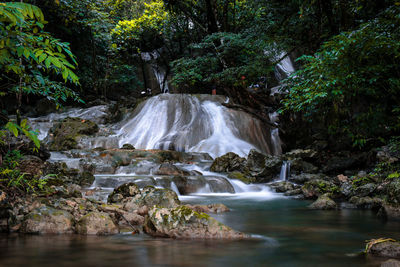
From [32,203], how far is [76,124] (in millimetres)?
11158

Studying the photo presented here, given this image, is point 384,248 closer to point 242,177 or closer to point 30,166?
point 30,166

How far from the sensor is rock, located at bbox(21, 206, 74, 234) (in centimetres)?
362

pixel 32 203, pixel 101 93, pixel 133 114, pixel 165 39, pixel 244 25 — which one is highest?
pixel 165 39

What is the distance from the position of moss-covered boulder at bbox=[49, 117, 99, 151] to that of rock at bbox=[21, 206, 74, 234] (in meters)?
10.1

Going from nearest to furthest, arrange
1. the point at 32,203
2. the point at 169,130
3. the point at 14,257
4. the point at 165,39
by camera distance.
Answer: the point at 14,257 → the point at 32,203 → the point at 169,130 → the point at 165,39

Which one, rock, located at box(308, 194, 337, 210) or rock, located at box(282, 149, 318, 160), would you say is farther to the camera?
rock, located at box(282, 149, 318, 160)

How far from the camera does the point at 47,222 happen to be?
3678 mm

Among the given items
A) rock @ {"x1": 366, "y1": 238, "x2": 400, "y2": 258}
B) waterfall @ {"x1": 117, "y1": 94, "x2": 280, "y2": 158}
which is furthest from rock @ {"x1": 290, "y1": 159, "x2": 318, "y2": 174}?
rock @ {"x1": 366, "y1": 238, "x2": 400, "y2": 258}

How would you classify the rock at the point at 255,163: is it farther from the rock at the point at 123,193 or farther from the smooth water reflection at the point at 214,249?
the smooth water reflection at the point at 214,249

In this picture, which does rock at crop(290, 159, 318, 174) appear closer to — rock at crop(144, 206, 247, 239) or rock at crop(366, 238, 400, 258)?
rock at crop(144, 206, 247, 239)

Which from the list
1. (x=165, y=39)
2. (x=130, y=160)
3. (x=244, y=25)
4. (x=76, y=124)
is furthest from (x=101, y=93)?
(x=130, y=160)

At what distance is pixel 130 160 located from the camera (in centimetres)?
1071

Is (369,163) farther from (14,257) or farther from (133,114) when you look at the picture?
(133,114)

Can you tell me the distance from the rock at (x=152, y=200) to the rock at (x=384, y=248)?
9.63ft
